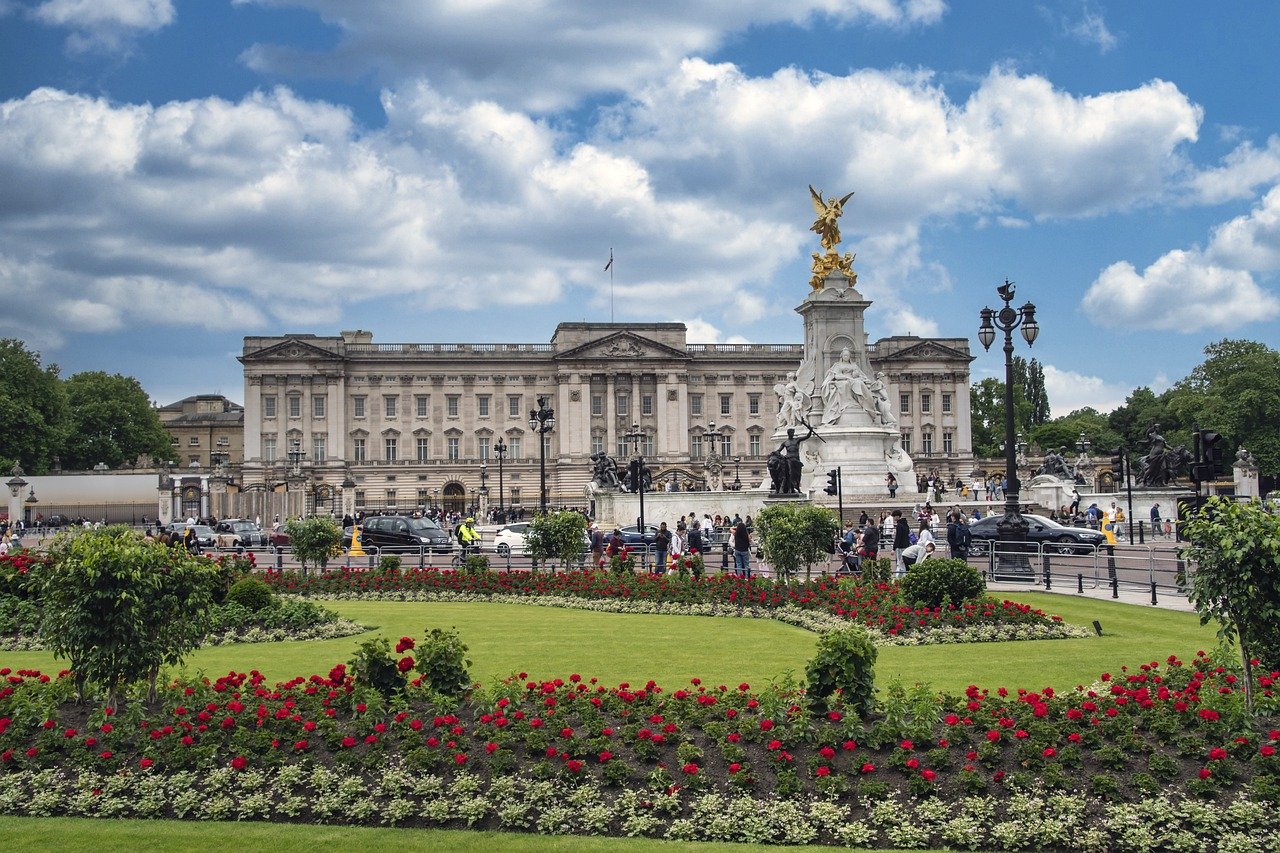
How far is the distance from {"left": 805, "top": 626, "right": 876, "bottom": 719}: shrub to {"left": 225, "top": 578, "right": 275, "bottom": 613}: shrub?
1182 cm

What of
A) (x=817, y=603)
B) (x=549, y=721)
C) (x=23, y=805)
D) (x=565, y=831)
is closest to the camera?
(x=565, y=831)

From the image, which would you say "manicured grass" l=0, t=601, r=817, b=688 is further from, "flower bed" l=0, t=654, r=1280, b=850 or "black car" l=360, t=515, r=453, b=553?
"black car" l=360, t=515, r=453, b=553

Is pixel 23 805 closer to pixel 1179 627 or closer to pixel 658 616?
pixel 658 616

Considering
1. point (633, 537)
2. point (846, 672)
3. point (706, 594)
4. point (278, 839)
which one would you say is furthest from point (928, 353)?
point (278, 839)


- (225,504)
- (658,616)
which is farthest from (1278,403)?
(658,616)

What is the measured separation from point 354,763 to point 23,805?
2577 mm

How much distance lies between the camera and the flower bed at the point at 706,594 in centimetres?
1692

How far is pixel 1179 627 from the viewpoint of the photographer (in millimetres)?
17203

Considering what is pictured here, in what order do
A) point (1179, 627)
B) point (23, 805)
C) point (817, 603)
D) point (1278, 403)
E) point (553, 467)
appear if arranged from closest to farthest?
point (23, 805), point (1179, 627), point (817, 603), point (1278, 403), point (553, 467)

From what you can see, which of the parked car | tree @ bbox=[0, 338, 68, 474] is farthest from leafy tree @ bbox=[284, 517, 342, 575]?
tree @ bbox=[0, 338, 68, 474]

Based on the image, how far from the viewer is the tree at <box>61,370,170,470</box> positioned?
10019 cm

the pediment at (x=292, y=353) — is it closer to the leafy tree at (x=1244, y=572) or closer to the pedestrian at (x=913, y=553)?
the pedestrian at (x=913, y=553)

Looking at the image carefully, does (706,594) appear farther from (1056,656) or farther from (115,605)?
(115,605)

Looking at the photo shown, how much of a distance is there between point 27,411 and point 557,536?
76038 mm
